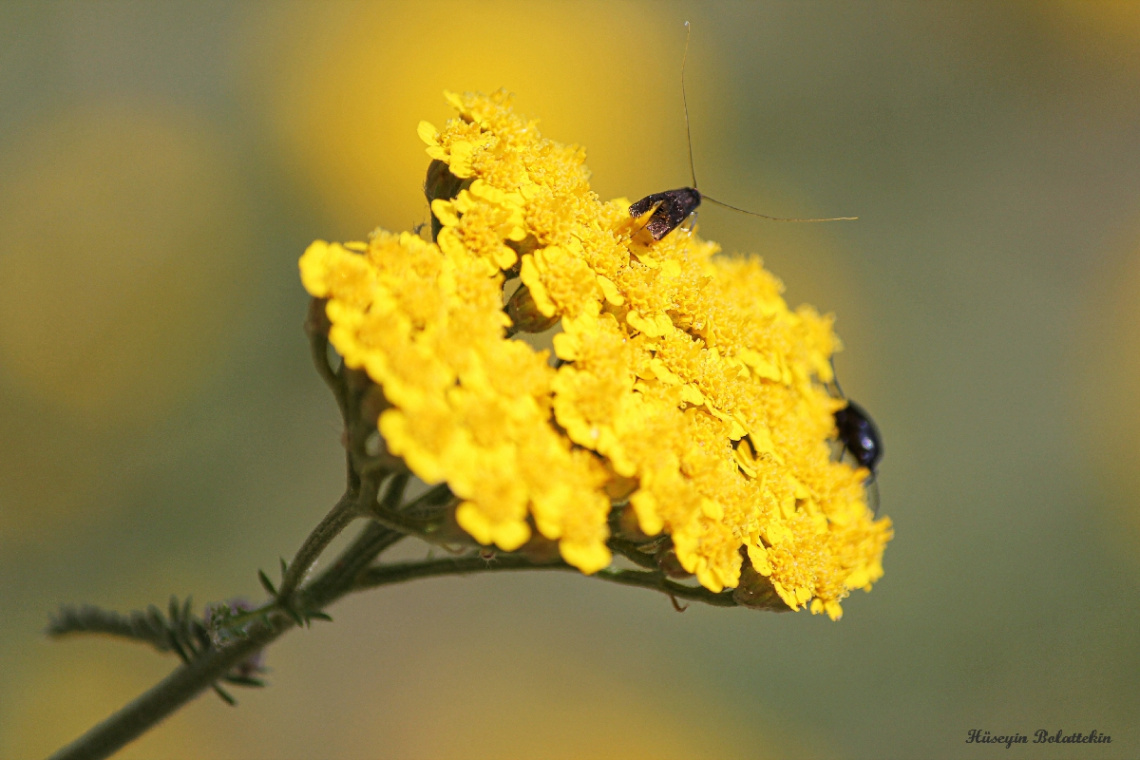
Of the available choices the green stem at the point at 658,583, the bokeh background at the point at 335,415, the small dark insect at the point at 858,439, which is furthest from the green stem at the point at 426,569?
the bokeh background at the point at 335,415

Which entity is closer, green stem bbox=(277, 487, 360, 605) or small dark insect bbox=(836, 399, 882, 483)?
green stem bbox=(277, 487, 360, 605)

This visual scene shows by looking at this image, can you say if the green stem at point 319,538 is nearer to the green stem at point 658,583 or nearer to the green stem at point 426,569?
the green stem at point 426,569

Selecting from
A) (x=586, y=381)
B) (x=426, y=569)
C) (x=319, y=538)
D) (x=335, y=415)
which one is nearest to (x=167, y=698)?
(x=319, y=538)

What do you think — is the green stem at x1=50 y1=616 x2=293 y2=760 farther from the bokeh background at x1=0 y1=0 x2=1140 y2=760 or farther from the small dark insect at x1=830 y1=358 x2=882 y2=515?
the bokeh background at x1=0 y1=0 x2=1140 y2=760

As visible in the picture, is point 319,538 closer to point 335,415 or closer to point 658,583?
point 658,583

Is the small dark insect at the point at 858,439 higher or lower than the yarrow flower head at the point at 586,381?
higher

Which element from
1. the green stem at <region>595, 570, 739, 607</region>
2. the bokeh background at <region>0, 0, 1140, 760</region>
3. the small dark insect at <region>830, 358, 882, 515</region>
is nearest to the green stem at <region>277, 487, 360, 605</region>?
the green stem at <region>595, 570, 739, 607</region>
